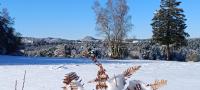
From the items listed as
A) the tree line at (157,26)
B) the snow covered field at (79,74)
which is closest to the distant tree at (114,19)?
the tree line at (157,26)

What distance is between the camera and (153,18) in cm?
3959

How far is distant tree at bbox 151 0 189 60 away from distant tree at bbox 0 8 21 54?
11.4 meters

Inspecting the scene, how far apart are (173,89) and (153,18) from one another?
105ft

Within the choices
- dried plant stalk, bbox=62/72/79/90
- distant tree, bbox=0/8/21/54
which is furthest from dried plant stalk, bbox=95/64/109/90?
distant tree, bbox=0/8/21/54

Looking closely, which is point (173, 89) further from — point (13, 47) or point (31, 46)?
point (31, 46)

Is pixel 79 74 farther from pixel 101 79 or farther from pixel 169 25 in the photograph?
pixel 169 25

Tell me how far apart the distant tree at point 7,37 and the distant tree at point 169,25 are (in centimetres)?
1143

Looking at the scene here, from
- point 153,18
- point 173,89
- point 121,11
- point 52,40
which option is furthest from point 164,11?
point 173,89

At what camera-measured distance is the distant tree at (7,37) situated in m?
36.2

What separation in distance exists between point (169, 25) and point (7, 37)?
13.3 m

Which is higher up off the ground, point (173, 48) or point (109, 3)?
point (109, 3)

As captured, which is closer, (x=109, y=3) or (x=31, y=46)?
(x=109, y=3)

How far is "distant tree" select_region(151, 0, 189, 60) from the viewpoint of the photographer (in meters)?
39.2

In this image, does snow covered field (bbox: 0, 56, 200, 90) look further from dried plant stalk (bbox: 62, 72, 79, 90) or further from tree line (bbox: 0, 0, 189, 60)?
tree line (bbox: 0, 0, 189, 60)
